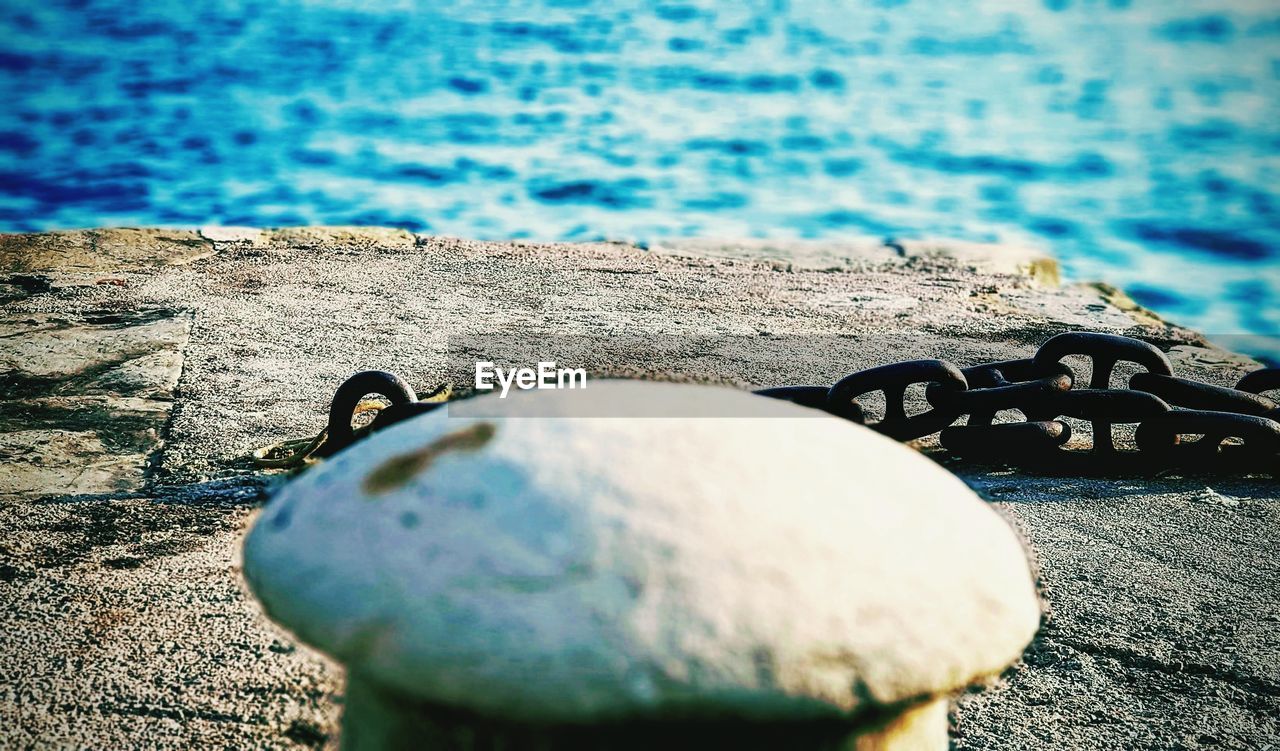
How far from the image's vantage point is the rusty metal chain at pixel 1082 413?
96.8 inches

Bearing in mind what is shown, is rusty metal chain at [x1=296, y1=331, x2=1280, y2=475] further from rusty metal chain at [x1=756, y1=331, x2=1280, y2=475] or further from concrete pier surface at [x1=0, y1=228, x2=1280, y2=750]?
concrete pier surface at [x1=0, y1=228, x2=1280, y2=750]

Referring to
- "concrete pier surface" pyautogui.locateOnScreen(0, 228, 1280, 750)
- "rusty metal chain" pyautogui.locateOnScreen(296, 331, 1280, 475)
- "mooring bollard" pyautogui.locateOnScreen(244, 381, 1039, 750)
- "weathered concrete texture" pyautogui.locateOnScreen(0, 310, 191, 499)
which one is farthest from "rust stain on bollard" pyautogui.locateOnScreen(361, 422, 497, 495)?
"weathered concrete texture" pyautogui.locateOnScreen(0, 310, 191, 499)

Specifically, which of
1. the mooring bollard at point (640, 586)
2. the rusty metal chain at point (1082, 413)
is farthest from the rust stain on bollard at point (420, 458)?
the rusty metal chain at point (1082, 413)

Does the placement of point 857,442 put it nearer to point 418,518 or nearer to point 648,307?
point 418,518

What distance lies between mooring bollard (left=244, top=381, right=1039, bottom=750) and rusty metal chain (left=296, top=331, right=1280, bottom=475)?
1182 mm

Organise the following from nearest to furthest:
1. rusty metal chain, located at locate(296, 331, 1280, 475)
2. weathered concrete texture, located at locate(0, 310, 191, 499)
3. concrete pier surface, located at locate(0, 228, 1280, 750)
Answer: concrete pier surface, located at locate(0, 228, 1280, 750) < rusty metal chain, located at locate(296, 331, 1280, 475) < weathered concrete texture, located at locate(0, 310, 191, 499)

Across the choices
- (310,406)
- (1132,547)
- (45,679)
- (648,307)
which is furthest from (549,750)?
(648,307)

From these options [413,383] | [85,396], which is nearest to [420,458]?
[413,383]

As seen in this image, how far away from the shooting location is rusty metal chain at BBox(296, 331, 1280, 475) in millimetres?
2459

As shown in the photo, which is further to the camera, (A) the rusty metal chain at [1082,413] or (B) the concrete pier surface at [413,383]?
(A) the rusty metal chain at [1082,413]

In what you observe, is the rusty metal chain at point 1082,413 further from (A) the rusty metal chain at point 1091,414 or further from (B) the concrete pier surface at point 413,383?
(B) the concrete pier surface at point 413,383

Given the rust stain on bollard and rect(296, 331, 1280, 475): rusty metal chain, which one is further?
rect(296, 331, 1280, 475): rusty metal chain

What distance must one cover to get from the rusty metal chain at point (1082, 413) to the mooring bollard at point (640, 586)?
1.18 m

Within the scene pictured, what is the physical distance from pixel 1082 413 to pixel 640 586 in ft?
5.91
